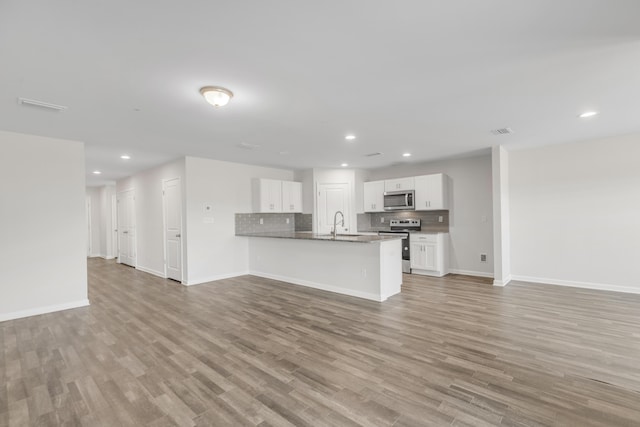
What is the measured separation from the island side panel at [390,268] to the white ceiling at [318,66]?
5.77 ft

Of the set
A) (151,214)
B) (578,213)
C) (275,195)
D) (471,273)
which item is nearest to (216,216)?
(275,195)

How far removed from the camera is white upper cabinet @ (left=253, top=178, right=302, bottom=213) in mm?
6492

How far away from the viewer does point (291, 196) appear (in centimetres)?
716

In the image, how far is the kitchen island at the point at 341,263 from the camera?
4.36 m

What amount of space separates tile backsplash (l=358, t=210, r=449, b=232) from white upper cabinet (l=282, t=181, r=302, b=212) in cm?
164

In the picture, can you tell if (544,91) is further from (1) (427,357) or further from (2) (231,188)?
(2) (231,188)

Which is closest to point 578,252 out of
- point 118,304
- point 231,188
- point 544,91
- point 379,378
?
point 544,91

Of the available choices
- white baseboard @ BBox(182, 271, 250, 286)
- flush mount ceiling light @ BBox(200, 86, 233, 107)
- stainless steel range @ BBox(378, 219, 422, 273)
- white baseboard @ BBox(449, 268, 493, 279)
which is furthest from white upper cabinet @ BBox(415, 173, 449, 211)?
flush mount ceiling light @ BBox(200, 86, 233, 107)

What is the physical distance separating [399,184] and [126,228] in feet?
24.5

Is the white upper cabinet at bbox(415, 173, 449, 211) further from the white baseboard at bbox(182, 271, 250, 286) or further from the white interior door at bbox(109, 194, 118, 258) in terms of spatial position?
the white interior door at bbox(109, 194, 118, 258)

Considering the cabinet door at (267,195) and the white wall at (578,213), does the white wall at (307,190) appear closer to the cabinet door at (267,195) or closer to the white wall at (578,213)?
the cabinet door at (267,195)

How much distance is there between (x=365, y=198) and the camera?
731 centimetres

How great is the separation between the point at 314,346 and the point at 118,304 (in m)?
3.32

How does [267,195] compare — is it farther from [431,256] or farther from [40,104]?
[40,104]
